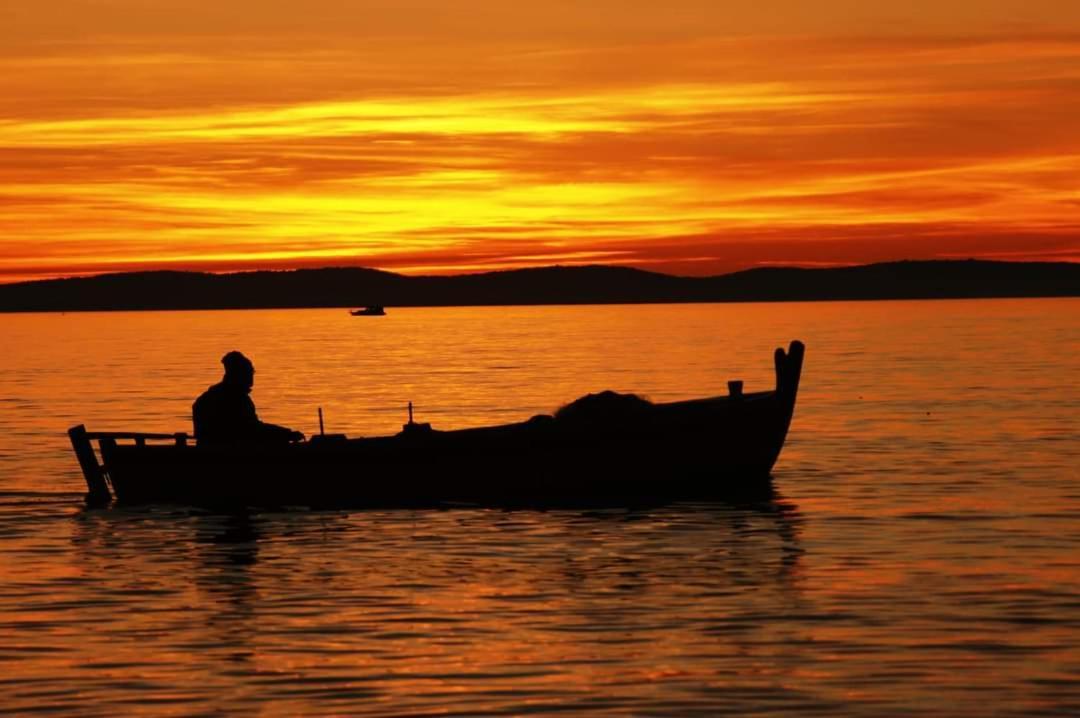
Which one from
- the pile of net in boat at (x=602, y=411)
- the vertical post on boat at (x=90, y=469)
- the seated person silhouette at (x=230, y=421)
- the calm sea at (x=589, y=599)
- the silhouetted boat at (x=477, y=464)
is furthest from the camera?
the vertical post on boat at (x=90, y=469)

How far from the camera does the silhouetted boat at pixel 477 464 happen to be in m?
27.5

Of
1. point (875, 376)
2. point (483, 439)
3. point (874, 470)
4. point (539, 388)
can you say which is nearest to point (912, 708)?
point (483, 439)

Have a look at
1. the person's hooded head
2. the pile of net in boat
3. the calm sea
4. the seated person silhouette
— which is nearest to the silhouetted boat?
the pile of net in boat

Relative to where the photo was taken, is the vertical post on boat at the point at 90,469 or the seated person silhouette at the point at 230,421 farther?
the vertical post on boat at the point at 90,469

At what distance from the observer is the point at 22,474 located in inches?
1362

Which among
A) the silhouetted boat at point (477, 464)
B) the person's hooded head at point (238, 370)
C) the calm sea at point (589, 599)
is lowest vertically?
the calm sea at point (589, 599)

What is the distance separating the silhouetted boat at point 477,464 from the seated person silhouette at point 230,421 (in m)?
0.20

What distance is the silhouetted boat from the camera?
27469mm

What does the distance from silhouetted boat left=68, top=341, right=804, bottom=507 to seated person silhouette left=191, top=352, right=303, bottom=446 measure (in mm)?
204

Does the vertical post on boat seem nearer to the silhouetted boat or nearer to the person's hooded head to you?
the silhouetted boat

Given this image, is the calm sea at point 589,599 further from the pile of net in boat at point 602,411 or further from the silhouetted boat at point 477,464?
the pile of net in boat at point 602,411

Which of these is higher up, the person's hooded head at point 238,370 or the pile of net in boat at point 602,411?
the person's hooded head at point 238,370

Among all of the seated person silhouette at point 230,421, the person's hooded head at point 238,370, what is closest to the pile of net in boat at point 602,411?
the seated person silhouette at point 230,421

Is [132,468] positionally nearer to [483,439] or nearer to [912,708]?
[483,439]
